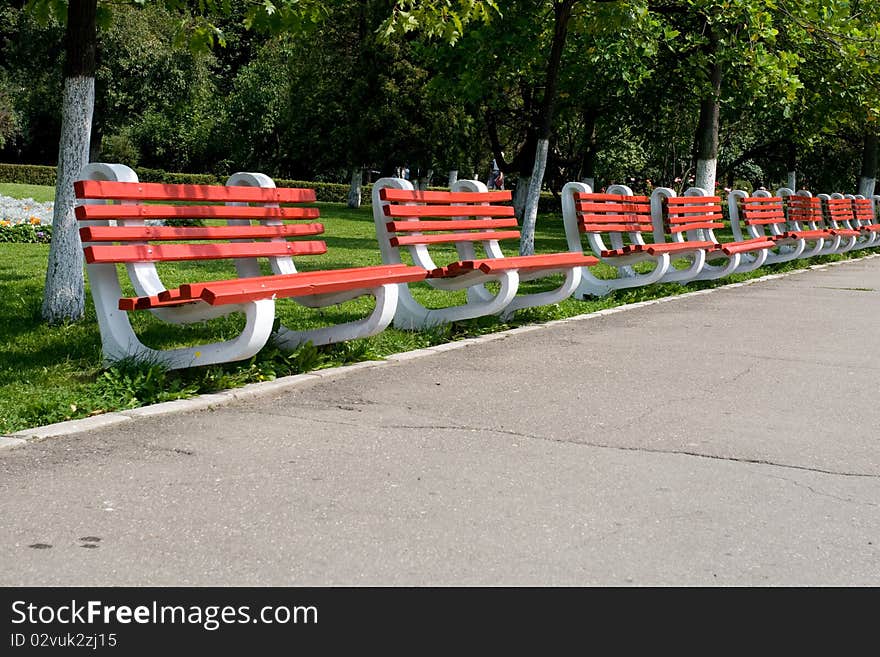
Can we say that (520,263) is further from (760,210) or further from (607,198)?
(760,210)

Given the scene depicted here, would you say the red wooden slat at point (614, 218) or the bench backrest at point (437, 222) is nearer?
the bench backrest at point (437, 222)

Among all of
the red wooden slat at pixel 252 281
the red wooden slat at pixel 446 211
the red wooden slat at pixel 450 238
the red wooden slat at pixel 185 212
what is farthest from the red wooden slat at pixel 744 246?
the red wooden slat at pixel 185 212

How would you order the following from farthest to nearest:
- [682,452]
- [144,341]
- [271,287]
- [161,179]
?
1. [161,179]
2. [144,341]
3. [271,287]
4. [682,452]

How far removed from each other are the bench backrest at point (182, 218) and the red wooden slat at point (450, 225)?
35.3 inches

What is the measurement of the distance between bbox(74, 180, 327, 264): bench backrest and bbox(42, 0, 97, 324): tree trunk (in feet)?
3.71

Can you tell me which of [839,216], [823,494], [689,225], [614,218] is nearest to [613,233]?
[614,218]

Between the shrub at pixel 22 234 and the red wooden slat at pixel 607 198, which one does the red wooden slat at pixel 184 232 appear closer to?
the red wooden slat at pixel 607 198

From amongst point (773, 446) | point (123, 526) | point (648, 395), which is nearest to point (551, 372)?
point (648, 395)

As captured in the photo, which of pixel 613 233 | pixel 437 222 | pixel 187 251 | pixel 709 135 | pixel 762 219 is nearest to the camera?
pixel 187 251

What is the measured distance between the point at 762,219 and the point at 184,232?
456 inches

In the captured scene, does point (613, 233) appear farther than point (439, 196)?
Yes

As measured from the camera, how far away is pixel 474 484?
15.0 ft

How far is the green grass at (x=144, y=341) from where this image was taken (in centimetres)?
562
